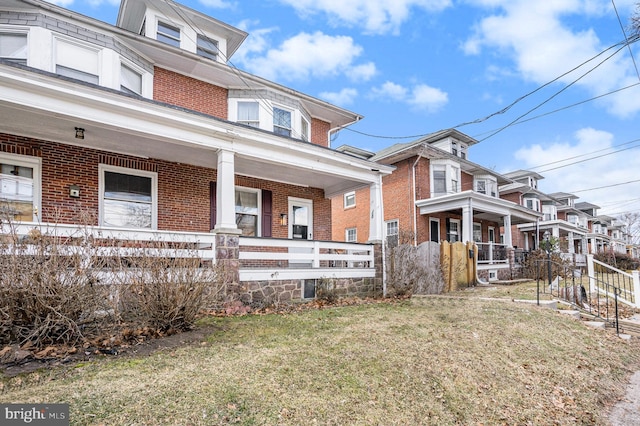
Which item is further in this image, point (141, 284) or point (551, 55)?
point (551, 55)

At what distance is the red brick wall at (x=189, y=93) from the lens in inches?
404

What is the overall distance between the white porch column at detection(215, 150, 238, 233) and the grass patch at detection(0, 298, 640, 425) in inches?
78.1

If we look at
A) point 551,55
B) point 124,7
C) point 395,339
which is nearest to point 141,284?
point 395,339

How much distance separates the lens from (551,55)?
479 inches

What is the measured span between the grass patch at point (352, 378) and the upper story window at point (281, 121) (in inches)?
287

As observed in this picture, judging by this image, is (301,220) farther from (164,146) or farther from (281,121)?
(164,146)

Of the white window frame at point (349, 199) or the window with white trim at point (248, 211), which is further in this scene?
the white window frame at point (349, 199)

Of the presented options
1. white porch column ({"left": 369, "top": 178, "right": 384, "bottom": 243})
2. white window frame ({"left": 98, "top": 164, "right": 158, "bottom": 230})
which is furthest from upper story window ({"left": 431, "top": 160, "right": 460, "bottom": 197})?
white window frame ({"left": 98, "top": 164, "right": 158, "bottom": 230})

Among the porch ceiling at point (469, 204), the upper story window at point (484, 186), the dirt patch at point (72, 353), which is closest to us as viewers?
the dirt patch at point (72, 353)

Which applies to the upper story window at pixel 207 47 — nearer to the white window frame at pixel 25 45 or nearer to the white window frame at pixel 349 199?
the white window frame at pixel 25 45

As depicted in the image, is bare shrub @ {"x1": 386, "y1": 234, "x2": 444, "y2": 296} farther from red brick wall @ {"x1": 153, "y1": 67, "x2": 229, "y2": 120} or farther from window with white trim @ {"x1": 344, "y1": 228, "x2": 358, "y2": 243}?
window with white trim @ {"x1": 344, "y1": 228, "x2": 358, "y2": 243}

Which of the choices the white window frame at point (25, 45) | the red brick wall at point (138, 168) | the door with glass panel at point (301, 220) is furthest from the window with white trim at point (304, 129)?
the white window frame at point (25, 45)

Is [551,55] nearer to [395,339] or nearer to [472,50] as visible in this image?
[472,50]

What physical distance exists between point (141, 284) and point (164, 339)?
0.81m
